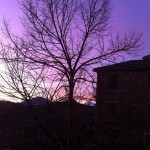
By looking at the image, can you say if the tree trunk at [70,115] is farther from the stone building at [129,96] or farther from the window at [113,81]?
the window at [113,81]

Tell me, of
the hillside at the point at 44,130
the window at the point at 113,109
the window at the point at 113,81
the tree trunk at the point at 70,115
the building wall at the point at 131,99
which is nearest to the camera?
the tree trunk at the point at 70,115

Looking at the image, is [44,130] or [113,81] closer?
[44,130]

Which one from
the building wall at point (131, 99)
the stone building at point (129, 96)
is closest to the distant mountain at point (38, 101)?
the stone building at point (129, 96)

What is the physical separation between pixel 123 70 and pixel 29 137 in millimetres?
23156

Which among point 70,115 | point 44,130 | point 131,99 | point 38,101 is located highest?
point 131,99

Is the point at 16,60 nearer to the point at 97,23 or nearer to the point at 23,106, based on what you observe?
the point at 23,106

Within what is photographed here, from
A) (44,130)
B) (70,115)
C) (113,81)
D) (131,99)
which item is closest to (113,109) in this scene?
(131,99)

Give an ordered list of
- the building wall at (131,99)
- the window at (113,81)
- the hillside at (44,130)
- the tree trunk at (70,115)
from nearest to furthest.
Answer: the tree trunk at (70,115) → the hillside at (44,130) → the building wall at (131,99) → the window at (113,81)

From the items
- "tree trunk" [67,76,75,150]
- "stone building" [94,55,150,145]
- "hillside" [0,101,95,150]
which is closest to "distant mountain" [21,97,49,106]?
"hillside" [0,101,95,150]

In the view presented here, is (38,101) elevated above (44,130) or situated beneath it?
elevated above

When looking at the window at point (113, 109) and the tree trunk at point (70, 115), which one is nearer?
the tree trunk at point (70, 115)

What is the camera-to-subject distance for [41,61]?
14.3 meters

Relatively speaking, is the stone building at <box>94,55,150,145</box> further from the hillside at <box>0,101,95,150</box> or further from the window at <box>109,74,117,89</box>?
the hillside at <box>0,101,95,150</box>

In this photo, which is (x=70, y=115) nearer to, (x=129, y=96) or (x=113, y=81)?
(x=129, y=96)
